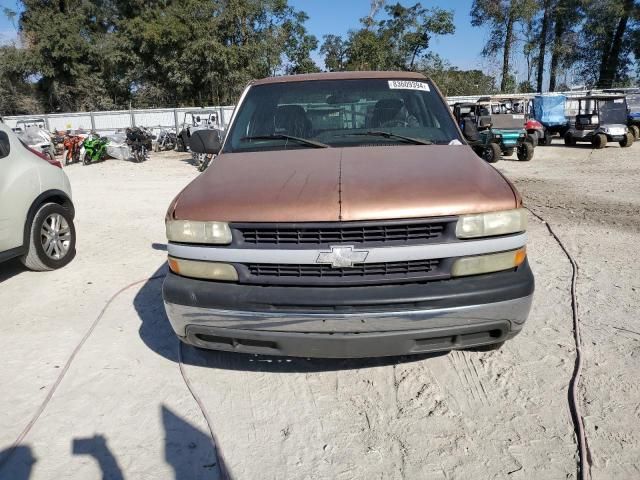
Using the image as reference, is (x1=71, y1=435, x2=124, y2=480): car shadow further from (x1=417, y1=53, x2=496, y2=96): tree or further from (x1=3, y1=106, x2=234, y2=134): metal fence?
(x1=417, y1=53, x2=496, y2=96): tree

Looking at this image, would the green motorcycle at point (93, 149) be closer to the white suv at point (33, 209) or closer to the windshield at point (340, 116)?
the white suv at point (33, 209)

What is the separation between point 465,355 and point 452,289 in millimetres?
1056

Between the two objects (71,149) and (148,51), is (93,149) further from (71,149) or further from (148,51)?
(148,51)

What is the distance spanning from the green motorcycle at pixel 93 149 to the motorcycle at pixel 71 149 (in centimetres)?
64

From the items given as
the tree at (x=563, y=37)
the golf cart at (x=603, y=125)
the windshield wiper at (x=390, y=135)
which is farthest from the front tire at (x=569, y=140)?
the tree at (x=563, y=37)

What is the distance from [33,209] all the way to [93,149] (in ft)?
44.4

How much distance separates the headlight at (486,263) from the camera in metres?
2.45

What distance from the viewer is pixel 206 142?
380 cm

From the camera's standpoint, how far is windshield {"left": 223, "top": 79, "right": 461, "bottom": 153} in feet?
11.5

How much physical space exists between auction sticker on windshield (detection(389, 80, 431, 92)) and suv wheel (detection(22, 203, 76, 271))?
365 centimetres

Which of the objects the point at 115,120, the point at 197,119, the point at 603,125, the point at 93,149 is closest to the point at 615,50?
the point at 603,125

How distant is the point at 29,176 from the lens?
4.74 meters

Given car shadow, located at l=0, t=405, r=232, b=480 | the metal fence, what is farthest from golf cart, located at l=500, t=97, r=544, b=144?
car shadow, located at l=0, t=405, r=232, b=480

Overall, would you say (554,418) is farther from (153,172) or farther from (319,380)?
(153,172)
